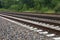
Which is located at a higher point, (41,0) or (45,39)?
(45,39)

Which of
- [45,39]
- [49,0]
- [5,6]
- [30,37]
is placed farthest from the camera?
[5,6]

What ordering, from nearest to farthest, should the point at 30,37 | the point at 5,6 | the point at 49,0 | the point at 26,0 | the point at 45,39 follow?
the point at 45,39 → the point at 30,37 → the point at 49,0 → the point at 26,0 → the point at 5,6

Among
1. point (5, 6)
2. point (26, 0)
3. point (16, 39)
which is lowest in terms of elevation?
point (5, 6)

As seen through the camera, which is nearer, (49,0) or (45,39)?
(45,39)

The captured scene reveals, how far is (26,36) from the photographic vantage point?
8414mm

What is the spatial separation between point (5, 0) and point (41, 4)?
43.9 meters

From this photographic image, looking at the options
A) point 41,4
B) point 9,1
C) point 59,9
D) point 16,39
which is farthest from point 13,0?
point 16,39

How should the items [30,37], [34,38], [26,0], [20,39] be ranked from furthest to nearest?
[26,0] < [20,39] < [30,37] < [34,38]

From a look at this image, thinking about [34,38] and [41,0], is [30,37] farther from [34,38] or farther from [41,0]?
[41,0]

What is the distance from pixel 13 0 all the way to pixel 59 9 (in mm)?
60971

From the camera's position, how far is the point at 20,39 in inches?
343

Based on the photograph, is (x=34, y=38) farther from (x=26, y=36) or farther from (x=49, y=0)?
(x=49, y=0)

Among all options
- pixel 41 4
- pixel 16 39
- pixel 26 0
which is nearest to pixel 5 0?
pixel 26 0

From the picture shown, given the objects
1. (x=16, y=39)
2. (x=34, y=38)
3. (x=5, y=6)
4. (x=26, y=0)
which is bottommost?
(x=5, y=6)
